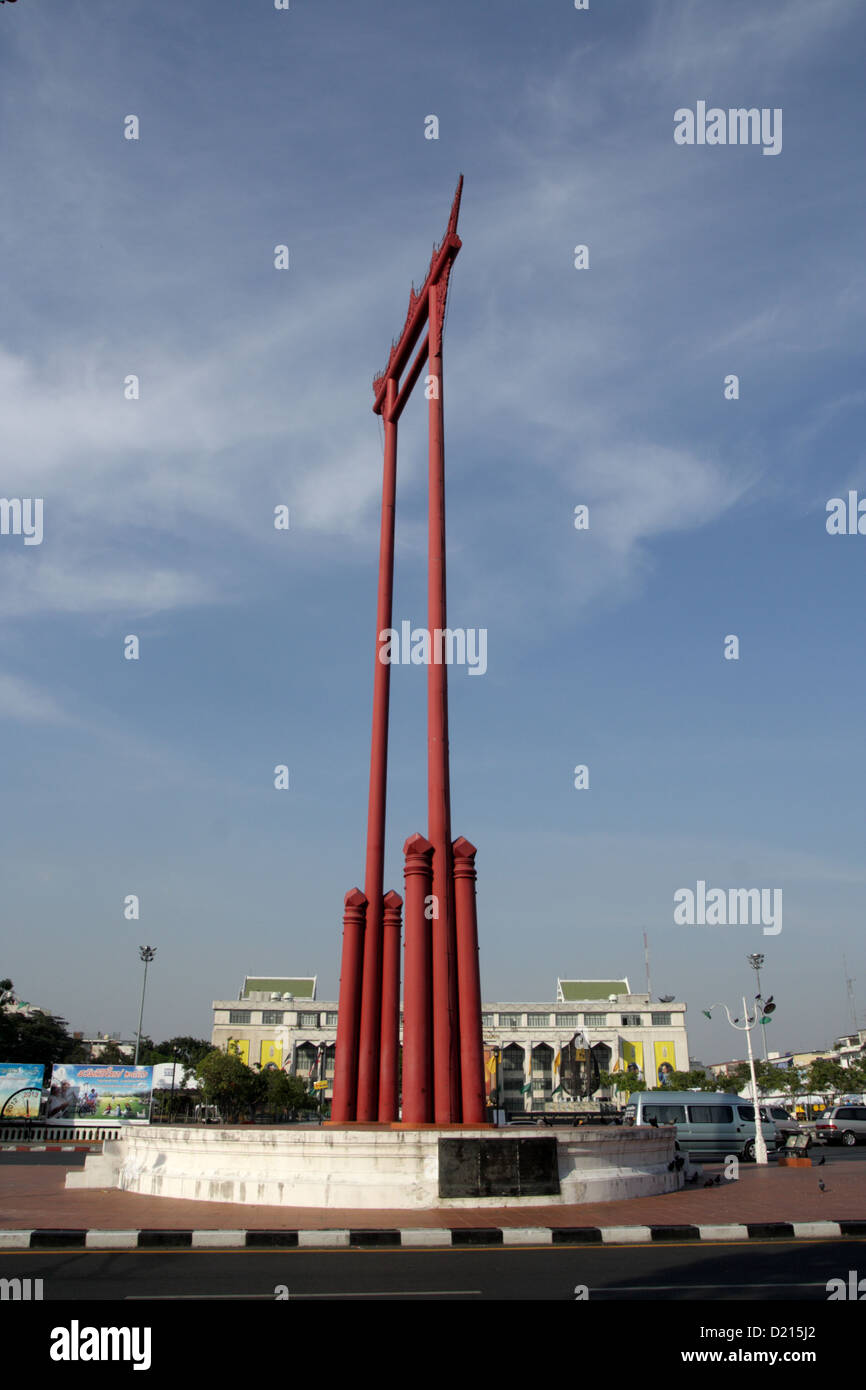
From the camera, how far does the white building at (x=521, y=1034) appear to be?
91.7 metres

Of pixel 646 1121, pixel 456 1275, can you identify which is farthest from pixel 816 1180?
pixel 456 1275

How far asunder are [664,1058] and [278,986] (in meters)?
40.9

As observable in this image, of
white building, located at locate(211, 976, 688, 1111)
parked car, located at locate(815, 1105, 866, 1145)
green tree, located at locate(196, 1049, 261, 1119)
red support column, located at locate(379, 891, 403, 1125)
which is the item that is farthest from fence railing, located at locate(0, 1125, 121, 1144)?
white building, located at locate(211, 976, 688, 1111)

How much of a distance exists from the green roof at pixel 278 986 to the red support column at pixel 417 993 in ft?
290

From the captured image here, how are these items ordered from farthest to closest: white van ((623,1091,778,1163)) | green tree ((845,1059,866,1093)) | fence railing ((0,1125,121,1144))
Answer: green tree ((845,1059,866,1093))
fence railing ((0,1125,121,1144))
white van ((623,1091,778,1163))

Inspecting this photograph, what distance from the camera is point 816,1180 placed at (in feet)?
62.7

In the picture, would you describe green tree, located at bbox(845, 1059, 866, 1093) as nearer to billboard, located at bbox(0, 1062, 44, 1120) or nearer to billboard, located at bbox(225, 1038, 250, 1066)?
billboard, located at bbox(225, 1038, 250, 1066)

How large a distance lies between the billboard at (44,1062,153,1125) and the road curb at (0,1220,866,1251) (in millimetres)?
37366

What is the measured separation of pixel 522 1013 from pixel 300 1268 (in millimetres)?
93809

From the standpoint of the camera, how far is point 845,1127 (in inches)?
1396

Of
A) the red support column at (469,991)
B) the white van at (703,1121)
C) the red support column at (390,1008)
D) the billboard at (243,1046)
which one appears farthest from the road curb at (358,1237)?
the billboard at (243,1046)

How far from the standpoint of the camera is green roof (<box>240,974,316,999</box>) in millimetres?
99875

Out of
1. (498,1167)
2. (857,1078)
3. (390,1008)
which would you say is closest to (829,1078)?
(857,1078)

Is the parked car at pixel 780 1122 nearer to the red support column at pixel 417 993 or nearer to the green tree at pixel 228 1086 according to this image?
the red support column at pixel 417 993
